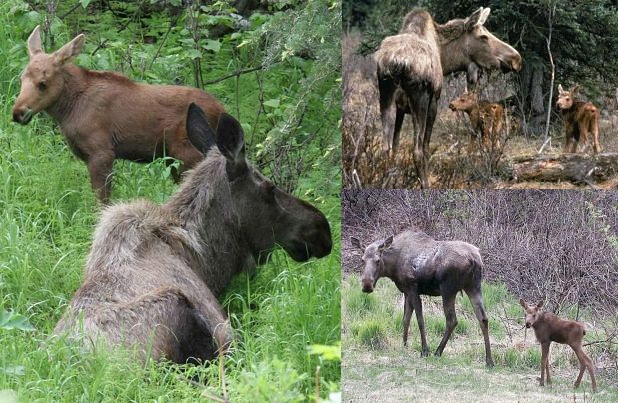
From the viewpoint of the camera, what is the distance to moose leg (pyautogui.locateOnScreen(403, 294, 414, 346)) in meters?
4.60

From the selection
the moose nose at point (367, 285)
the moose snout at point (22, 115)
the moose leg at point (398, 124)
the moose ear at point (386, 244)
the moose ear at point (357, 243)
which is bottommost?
the moose snout at point (22, 115)

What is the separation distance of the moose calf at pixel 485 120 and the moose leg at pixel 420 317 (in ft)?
2.18

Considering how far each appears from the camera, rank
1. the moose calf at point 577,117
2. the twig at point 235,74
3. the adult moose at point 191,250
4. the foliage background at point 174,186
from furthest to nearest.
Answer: the twig at point 235,74, the adult moose at point 191,250, the foliage background at point 174,186, the moose calf at point 577,117

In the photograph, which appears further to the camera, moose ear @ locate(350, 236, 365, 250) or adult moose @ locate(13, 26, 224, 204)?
adult moose @ locate(13, 26, 224, 204)

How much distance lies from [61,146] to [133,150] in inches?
36.4

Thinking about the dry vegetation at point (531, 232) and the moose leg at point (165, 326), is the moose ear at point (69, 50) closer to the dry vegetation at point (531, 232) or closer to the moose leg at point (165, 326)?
the moose leg at point (165, 326)

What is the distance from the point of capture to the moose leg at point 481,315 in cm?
451

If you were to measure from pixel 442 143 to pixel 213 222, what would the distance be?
9.05 ft

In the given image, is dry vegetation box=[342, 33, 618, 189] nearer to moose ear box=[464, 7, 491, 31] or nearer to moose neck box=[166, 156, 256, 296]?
moose ear box=[464, 7, 491, 31]

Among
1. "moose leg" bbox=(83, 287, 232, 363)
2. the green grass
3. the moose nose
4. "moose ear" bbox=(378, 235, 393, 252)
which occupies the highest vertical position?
"moose ear" bbox=(378, 235, 393, 252)

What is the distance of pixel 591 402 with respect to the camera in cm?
438

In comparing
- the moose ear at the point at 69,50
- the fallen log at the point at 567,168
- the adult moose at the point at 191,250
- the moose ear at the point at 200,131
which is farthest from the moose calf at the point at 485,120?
the moose ear at the point at 69,50

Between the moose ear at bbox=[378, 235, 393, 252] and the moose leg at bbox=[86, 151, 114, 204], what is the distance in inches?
157

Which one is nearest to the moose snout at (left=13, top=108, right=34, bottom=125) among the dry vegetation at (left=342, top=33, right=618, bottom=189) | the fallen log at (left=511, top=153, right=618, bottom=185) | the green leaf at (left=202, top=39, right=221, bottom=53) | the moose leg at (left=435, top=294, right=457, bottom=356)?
the green leaf at (left=202, top=39, right=221, bottom=53)
